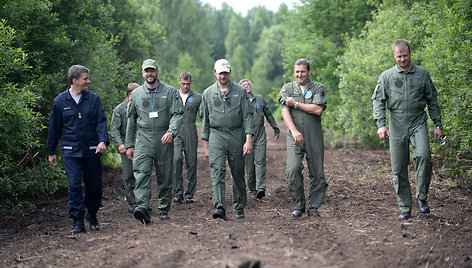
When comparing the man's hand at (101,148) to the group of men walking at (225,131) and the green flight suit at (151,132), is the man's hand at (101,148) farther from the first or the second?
→ the green flight suit at (151,132)

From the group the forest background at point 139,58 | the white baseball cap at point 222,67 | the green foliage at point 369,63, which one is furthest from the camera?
the green foliage at point 369,63

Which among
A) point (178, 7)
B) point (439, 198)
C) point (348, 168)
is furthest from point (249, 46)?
point (439, 198)

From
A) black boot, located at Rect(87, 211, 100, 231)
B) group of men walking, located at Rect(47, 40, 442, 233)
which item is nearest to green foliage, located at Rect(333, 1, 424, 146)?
group of men walking, located at Rect(47, 40, 442, 233)

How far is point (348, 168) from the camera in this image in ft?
50.7

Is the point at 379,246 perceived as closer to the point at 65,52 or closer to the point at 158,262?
the point at 158,262

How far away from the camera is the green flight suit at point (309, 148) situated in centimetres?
781

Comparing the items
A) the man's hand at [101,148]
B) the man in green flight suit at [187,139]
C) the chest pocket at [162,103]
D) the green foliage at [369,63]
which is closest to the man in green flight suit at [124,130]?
the man in green flight suit at [187,139]

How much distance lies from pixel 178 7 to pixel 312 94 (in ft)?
156

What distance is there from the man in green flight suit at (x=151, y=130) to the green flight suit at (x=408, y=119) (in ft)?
10.2

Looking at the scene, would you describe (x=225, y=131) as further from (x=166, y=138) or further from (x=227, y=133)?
(x=166, y=138)

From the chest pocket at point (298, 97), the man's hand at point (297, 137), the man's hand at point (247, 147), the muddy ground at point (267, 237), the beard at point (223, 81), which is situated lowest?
the muddy ground at point (267, 237)

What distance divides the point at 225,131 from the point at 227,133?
0.14ft

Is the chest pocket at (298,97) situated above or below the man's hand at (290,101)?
above

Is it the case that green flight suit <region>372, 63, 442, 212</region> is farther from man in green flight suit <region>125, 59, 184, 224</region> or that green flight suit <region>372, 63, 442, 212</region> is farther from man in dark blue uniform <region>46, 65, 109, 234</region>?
man in dark blue uniform <region>46, 65, 109, 234</region>
